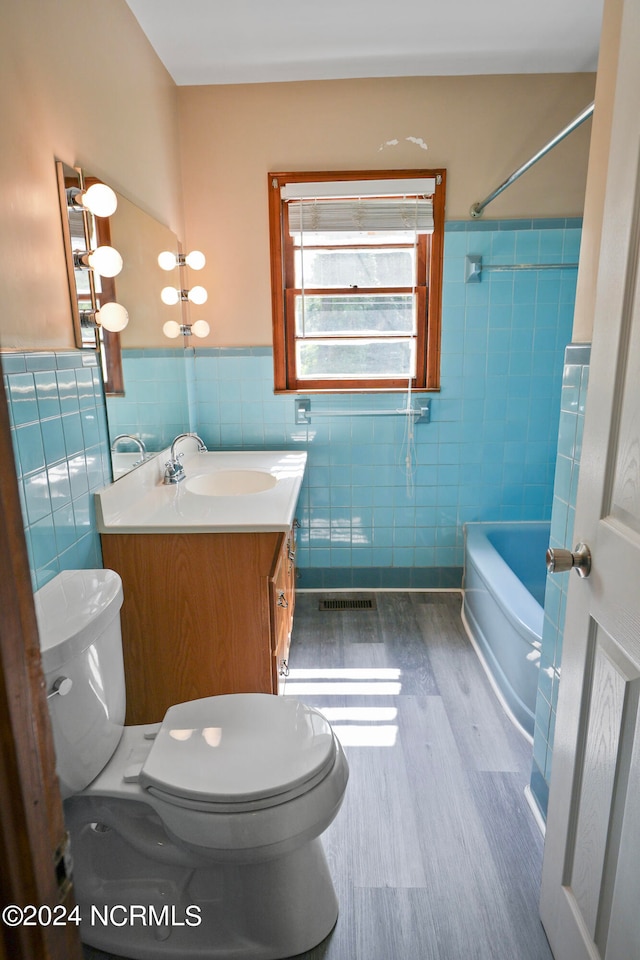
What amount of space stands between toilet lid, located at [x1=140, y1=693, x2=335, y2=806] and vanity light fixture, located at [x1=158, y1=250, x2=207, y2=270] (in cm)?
184

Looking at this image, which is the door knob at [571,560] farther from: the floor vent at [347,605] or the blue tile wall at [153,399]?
the floor vent at [347,605]

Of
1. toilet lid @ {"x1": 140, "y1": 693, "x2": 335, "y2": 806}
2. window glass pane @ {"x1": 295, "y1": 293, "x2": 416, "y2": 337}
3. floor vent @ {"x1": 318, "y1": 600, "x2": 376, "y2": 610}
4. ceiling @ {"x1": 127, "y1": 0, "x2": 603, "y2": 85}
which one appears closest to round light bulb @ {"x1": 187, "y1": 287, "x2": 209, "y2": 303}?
window glass pane @ {"x1": 295, "y1": 293, "x2": 416, "y2": 337}

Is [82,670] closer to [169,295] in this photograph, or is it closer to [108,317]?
[108,317]

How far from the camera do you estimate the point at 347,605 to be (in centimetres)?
301

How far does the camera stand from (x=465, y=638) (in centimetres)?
272

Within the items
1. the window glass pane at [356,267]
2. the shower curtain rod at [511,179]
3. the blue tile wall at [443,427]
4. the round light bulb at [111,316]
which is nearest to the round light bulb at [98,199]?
the round light bulb at [111,316]

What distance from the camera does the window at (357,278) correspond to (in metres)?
2.78

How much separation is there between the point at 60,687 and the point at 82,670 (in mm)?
95

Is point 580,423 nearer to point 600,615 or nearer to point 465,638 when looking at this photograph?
point 600,615

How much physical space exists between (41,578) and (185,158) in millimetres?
2214

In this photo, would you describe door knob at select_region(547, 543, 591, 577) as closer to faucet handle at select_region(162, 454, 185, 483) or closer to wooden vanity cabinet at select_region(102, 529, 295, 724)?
wooden vanity cabinet at select_region(102, 529, 295, 724)

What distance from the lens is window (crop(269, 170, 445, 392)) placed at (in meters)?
2.78

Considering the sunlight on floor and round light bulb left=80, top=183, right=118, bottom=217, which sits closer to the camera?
round light bulb left=80, top=183, right=118, bottom=217

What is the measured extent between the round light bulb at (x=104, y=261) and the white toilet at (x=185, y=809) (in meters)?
0.88
